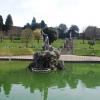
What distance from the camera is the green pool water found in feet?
55.6

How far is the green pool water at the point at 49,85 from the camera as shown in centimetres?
1695

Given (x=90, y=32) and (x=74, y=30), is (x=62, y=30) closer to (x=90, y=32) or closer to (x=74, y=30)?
(x=74, y=30)

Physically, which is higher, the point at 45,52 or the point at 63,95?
the point at 45,52

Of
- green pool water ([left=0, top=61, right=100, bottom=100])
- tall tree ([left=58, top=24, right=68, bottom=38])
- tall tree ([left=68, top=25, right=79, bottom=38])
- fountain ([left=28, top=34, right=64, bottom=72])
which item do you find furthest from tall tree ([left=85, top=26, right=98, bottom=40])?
green pool water ([left=0, top=61, right=100, bottom=100])

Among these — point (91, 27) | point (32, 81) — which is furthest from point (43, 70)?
point (91, 27)

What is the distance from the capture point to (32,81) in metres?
21.9

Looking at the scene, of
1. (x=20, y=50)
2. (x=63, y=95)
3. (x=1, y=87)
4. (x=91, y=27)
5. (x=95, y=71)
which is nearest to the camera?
(x=63, y=95)

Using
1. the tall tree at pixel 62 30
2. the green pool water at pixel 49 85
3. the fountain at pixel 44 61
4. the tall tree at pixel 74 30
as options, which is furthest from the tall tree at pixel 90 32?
the green pool water at pixel 49 85

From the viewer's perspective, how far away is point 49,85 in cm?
2059

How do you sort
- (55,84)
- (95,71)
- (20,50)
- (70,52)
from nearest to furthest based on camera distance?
(55,84)
(95,71)
(20,50)
(70,52)

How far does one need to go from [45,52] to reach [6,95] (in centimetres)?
1022

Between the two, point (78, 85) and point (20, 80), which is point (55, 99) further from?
point (20, 80)

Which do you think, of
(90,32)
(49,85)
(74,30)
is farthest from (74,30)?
(49,85)

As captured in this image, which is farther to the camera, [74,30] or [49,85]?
[74,30]
